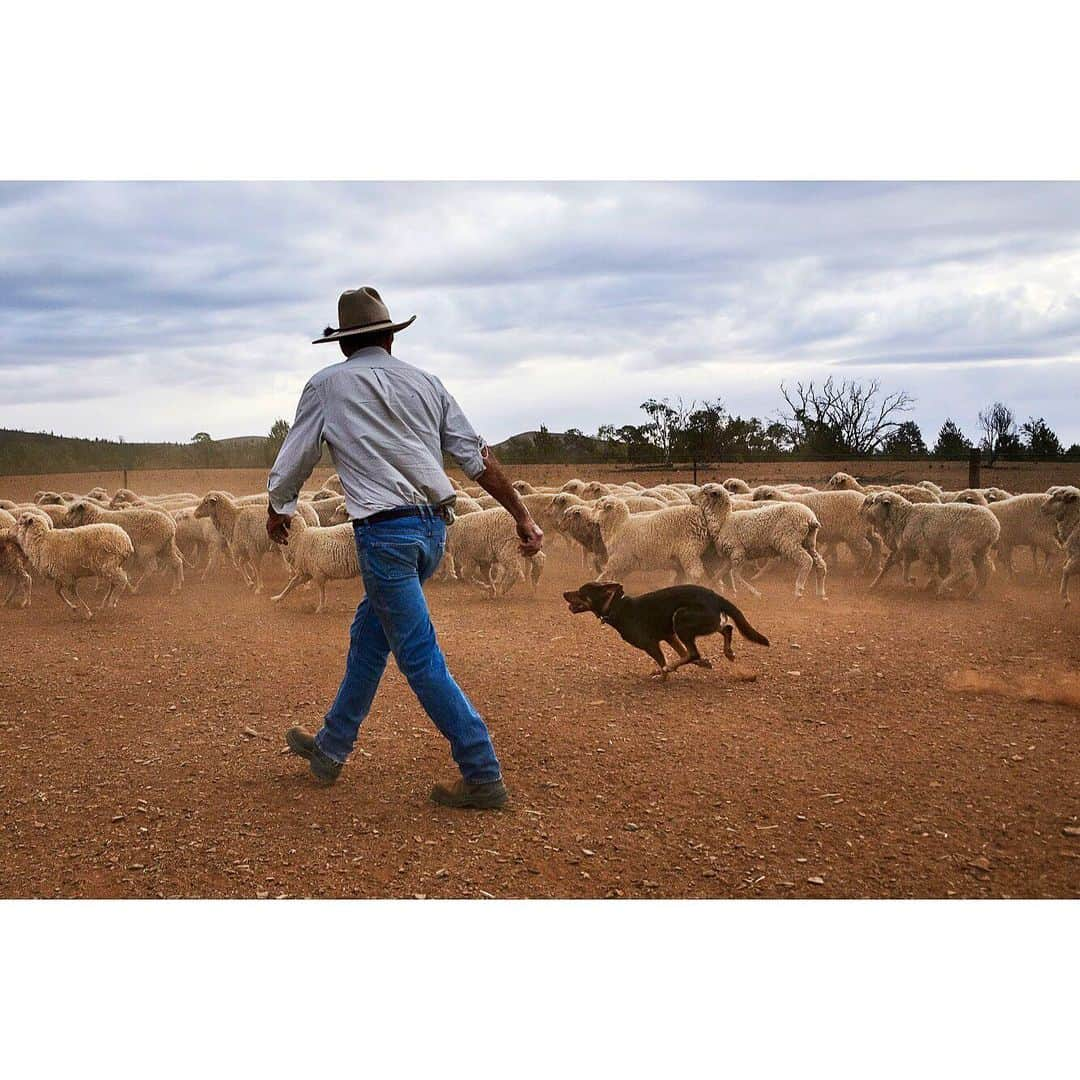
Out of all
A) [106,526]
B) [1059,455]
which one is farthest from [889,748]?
[106,526]

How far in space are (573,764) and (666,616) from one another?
118cm

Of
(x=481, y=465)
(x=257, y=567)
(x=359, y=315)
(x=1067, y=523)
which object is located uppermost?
(x=359, y=315)

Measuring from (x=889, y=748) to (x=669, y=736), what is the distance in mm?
954

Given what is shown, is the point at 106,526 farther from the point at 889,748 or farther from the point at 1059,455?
the point at 1059,455

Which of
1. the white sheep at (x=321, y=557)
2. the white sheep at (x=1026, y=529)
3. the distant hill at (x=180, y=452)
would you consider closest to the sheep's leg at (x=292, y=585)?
the white sheep at (x=321, y=557)

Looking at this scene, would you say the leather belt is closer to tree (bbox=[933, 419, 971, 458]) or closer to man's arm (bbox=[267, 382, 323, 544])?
man's arm (bbox=[267, 382, 323, 544])

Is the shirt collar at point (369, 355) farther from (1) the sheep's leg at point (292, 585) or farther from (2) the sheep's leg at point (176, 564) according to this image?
(2) the sheep's leg at point (176, 564)

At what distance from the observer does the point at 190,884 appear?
3.49m

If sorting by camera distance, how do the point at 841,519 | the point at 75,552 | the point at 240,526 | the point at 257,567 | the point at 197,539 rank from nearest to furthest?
1. the point at 75,552
2. the point at 841,519
3. the point at 257,567
4. the point at 240,526
5. the point at 197,539

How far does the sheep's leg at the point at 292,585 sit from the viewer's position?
6277 millimetres

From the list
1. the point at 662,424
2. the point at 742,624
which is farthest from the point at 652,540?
the point at 742,624

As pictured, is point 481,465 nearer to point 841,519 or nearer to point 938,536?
point 938,536

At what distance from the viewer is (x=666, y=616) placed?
4914 mm

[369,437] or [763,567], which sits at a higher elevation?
[369,437]
